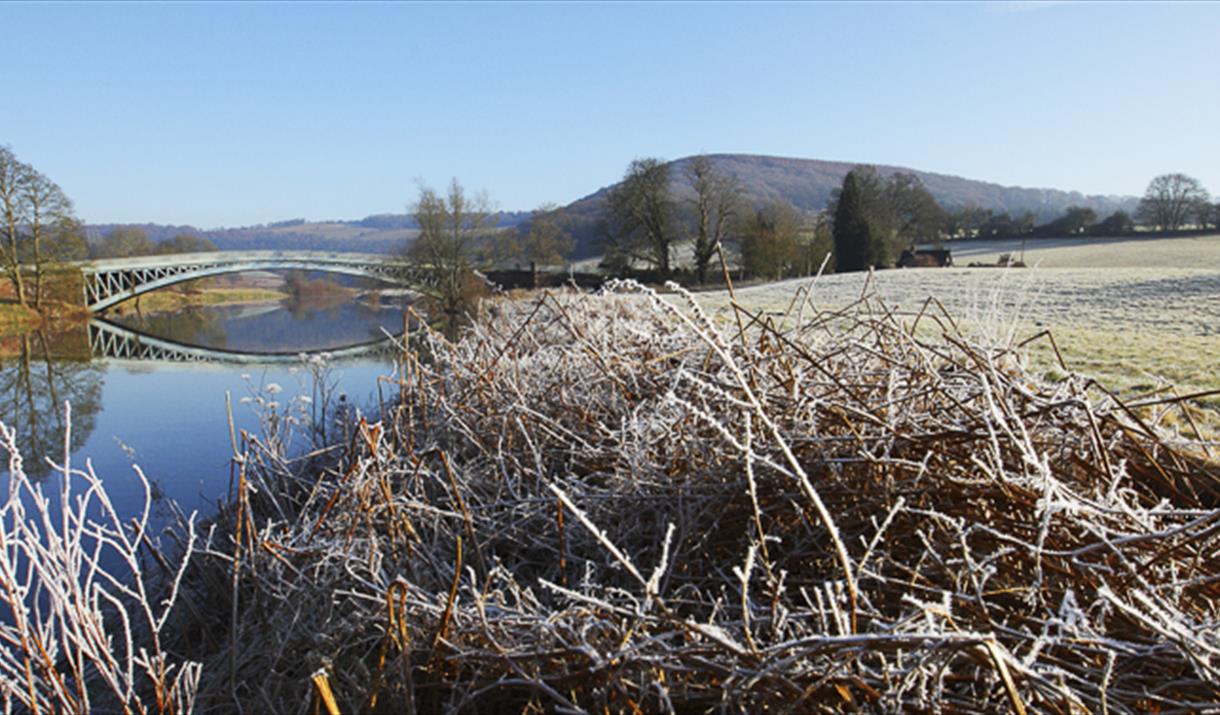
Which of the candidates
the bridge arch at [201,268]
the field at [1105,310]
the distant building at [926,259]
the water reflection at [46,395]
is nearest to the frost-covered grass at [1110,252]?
the field at [1105,310]

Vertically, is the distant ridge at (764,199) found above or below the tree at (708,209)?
above

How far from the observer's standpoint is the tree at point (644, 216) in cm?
3566

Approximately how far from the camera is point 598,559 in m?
2.04

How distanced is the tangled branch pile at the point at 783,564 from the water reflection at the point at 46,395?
23.5 feet

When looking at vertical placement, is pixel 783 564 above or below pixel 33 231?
below

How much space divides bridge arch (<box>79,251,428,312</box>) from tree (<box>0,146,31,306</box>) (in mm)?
4459

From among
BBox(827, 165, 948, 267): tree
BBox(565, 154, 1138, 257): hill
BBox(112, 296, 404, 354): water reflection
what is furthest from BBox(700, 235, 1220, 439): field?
BBox(565, 154, 1138, 257): hill

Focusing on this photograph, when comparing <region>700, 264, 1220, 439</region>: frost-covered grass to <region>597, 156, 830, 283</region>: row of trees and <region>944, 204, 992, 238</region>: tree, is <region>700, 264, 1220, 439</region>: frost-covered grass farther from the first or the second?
<region>944, 204, 992, 238</region>: tree

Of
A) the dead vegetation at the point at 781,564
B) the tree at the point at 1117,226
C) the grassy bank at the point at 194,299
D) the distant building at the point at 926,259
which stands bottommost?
the grassy bank at the point at 194,299

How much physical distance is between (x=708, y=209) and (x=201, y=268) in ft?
86.6

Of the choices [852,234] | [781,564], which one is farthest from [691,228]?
[781,564]

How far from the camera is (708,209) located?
36938 mm

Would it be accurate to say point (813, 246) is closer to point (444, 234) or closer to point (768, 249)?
point (768, 249)

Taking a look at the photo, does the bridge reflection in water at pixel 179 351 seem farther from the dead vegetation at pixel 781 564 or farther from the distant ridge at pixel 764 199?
the distant ridge at pixel 764 199
